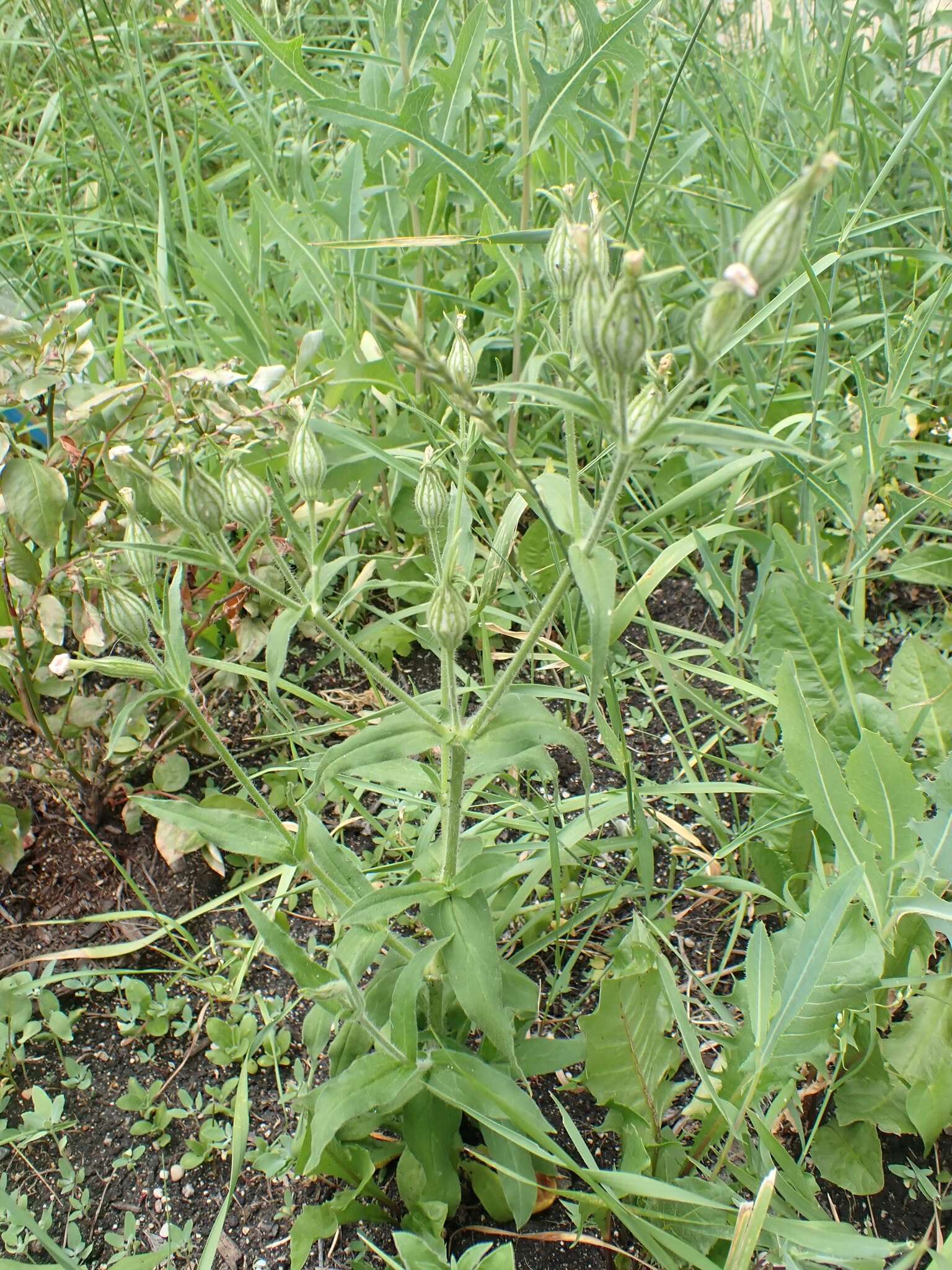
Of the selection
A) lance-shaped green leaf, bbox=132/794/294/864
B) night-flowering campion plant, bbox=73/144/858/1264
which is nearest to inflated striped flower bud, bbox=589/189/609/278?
night-flowering campion plant, bbox=73/144/858/1264

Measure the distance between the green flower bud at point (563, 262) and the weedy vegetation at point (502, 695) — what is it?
0.04ft

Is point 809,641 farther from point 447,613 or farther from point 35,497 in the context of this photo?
point 35,497

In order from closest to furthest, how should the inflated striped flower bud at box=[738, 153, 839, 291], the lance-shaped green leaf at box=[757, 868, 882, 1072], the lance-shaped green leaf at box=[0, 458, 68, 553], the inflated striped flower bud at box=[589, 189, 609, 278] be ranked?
the inflated striped flower bud at box=[738, 153, 839, 291], the inflated striped flower bud at box=[589, 189, 609, 278], the lance-shaped green leaf at box=[757, 868, 882, 1072], the lance-shaped green leaf at box=[0, 458, 68, 553]

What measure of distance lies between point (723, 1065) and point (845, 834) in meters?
0.40

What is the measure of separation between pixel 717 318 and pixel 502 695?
1.93 ft

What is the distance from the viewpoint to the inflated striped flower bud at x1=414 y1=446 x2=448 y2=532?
143cm

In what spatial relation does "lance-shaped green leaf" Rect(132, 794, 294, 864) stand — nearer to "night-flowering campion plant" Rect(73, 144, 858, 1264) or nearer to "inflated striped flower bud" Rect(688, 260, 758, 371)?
"night-flowering campion plant" Rect(73, 144, 858, 1264)

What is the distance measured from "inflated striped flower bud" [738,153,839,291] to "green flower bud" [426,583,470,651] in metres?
0.53

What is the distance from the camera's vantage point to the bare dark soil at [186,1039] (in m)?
1.51

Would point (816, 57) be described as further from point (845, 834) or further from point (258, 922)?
point (258, 922)

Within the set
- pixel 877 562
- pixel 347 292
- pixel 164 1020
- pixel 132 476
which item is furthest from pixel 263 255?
pixel 164 1020

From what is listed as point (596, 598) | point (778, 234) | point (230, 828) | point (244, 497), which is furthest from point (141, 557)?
point (778, 234)

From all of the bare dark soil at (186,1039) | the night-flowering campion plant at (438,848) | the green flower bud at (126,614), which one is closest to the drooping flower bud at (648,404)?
the night-flowering campion plant at (438,848)

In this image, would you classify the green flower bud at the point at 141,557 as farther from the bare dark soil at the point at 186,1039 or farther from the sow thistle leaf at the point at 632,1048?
the sow thistle leaf at the point at 632,1048
